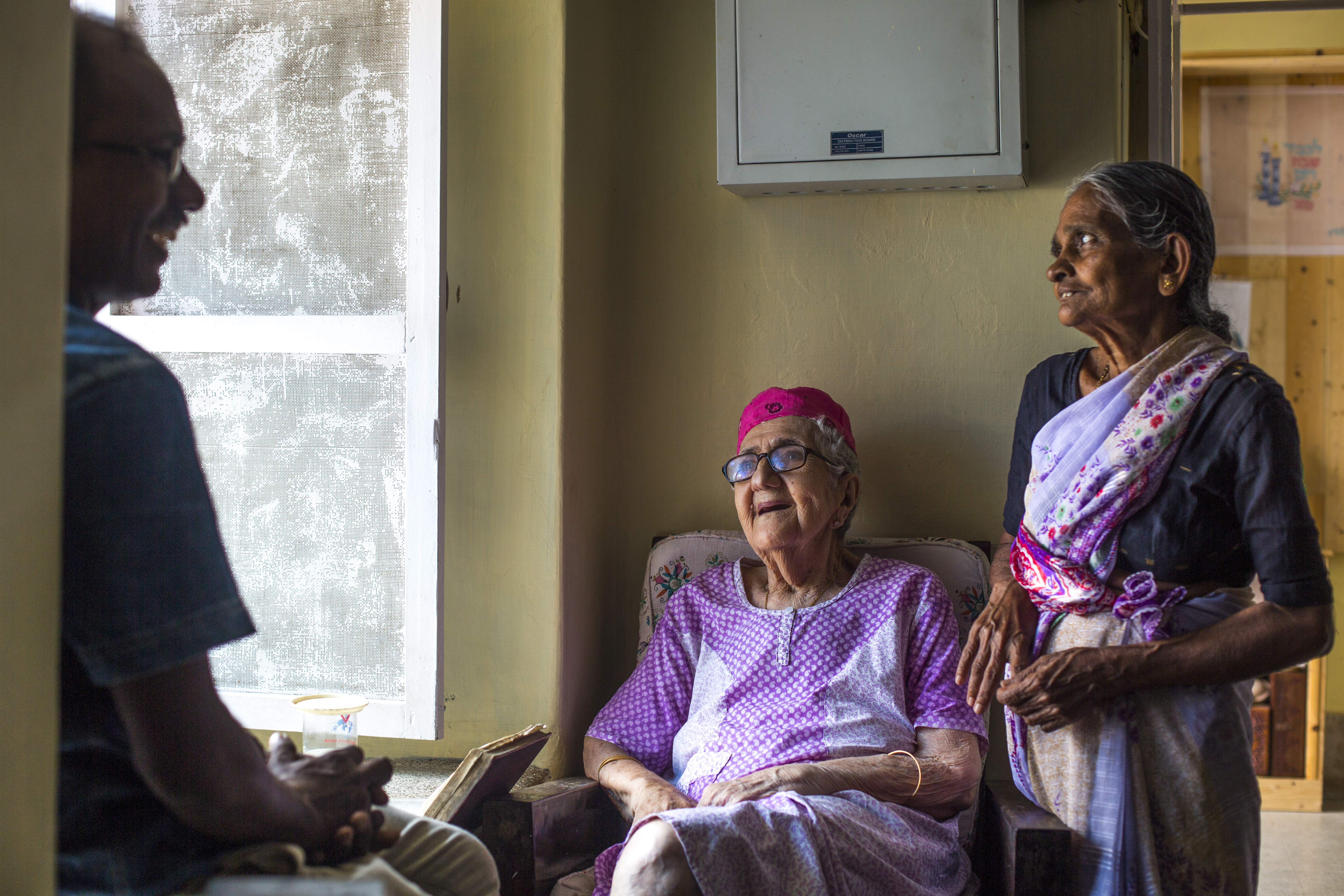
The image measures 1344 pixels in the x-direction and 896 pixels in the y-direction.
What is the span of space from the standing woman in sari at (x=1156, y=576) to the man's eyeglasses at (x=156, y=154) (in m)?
1.41

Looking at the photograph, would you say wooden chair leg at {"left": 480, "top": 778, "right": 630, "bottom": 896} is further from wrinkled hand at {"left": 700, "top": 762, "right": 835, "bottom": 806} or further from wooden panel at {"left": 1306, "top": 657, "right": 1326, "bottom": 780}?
wooden panel at {"left": 1306, "top": 657, "right": 1326, "bottom": 780}

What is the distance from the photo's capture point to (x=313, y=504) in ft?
4.90

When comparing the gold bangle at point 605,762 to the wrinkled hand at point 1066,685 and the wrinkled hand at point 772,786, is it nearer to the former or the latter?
the wrinkled hand at point 772,786

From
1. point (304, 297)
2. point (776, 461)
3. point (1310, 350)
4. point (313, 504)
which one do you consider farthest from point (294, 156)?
point (1310, 350)

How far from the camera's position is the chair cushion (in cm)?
199

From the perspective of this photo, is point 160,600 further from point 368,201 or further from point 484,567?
point 484,567

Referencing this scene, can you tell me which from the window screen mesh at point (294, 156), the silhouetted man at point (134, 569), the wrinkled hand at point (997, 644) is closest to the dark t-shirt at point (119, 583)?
the silhouetted man at point (134, 569)

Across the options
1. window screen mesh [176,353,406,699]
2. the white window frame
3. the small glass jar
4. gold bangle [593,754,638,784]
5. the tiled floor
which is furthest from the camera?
the tiled floor

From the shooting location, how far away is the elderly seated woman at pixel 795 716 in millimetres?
1457

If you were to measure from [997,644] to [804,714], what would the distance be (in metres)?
0.37

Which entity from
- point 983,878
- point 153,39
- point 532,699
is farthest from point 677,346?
point 153,39

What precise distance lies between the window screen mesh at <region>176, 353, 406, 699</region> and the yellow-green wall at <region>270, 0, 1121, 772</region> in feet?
0.85

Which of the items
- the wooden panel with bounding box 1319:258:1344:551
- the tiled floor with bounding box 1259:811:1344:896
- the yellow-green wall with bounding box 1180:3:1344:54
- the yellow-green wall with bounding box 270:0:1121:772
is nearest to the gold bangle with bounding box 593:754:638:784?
the yellow-green wall with bounding box 270:0:1121:772

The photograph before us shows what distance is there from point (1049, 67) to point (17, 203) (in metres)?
2.03
